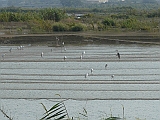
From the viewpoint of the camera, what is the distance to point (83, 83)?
1354 cm

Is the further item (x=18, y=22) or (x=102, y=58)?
(x=18, y=22)

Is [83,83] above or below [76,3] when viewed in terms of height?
above

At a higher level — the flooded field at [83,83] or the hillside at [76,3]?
the flooded field at [83,83]

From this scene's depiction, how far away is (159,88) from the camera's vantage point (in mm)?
12750

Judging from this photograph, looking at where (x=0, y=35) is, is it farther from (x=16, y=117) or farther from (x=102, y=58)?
(x=16, y=117)

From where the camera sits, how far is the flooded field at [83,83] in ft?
34.8

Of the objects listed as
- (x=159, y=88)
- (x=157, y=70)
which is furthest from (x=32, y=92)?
(x=157, y=70)

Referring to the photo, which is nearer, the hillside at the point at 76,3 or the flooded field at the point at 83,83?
the flooded field at the point at 83,83

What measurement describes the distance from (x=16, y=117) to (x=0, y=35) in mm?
22545

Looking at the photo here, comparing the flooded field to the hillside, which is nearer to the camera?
the flooded field

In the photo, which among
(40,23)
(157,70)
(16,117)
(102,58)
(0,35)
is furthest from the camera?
(40,23)

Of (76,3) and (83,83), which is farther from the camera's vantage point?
(76,3)

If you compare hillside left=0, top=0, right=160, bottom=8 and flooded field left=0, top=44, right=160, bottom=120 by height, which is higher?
flooded field left=0, top=44, right=160, bottom=120

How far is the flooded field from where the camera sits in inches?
417
